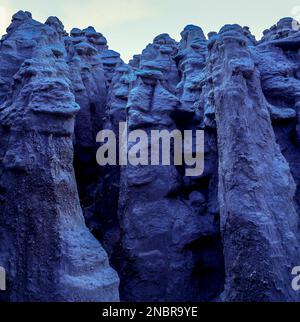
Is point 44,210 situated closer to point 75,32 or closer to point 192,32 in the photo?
point 75,32

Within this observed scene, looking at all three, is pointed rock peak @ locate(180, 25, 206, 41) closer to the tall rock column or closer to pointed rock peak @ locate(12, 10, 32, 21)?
pointed rock peak @ locate(12, 10, 32, 21)

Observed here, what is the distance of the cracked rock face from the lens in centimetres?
381

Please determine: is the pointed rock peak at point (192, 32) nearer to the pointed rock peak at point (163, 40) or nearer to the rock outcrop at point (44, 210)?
the pointed rock peak at point (163, 40)

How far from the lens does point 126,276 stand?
198 inches

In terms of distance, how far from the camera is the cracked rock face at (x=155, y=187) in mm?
3809

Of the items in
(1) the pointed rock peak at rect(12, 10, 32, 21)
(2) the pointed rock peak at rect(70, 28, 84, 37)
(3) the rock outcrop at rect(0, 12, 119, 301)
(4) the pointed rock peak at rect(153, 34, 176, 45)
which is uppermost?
(4) the pointed rock peak at rect(153, 34, 176, 45)

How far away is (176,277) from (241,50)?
2898 mm

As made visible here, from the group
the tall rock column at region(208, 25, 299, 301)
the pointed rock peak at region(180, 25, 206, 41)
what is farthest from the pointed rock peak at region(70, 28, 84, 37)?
the tall rock column at region(208, 25, 299, 301)

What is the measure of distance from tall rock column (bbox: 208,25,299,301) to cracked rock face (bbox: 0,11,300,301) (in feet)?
0.04

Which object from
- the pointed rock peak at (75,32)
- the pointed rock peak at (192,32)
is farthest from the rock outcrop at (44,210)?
the pointed rock peak at (192,32)

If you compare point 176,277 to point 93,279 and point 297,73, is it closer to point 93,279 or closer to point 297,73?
point 93,279

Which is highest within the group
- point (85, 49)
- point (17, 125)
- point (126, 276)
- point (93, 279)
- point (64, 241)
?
point (85, 49)

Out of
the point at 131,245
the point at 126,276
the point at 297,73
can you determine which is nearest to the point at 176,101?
the point at 297,73

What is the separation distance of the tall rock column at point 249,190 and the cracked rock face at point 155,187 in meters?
0.01
